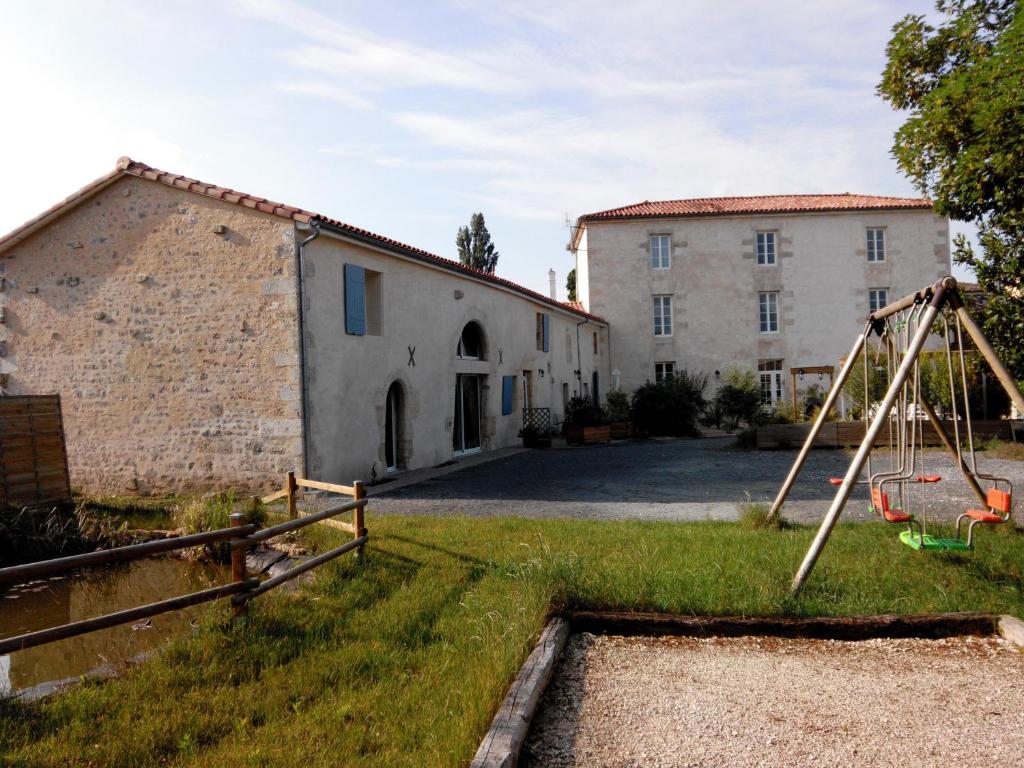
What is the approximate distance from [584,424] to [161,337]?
11185 mm

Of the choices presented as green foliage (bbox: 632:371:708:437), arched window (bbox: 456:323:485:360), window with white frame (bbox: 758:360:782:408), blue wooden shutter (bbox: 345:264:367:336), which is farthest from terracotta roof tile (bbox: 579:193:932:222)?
blue wooden shutter (bbox: 345:264:367:336)

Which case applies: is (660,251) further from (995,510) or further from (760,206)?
(995,510)

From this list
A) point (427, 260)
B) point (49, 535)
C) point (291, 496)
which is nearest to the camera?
point (291, 496)

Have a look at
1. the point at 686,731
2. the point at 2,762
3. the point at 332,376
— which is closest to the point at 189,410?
the point at 332,376

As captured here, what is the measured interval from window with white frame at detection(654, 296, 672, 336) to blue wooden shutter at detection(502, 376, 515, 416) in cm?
916

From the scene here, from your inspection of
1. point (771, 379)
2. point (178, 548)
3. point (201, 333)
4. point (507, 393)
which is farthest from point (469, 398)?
point (771, 379)

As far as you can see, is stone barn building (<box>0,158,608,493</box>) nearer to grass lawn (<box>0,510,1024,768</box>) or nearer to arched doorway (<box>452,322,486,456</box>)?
arched doorway (<box>452,322,486,456</box>)

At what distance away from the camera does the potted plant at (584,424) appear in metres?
19.4

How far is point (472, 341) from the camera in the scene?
1692cm

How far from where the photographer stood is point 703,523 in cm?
771

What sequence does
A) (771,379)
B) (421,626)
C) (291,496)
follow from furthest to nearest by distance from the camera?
(771,379) < (291,496) < (421,626)

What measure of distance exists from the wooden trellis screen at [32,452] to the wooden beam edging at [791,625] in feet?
26.4

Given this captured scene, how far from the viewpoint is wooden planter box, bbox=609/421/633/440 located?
20531 mm

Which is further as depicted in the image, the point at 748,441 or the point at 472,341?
the point at 472,341
